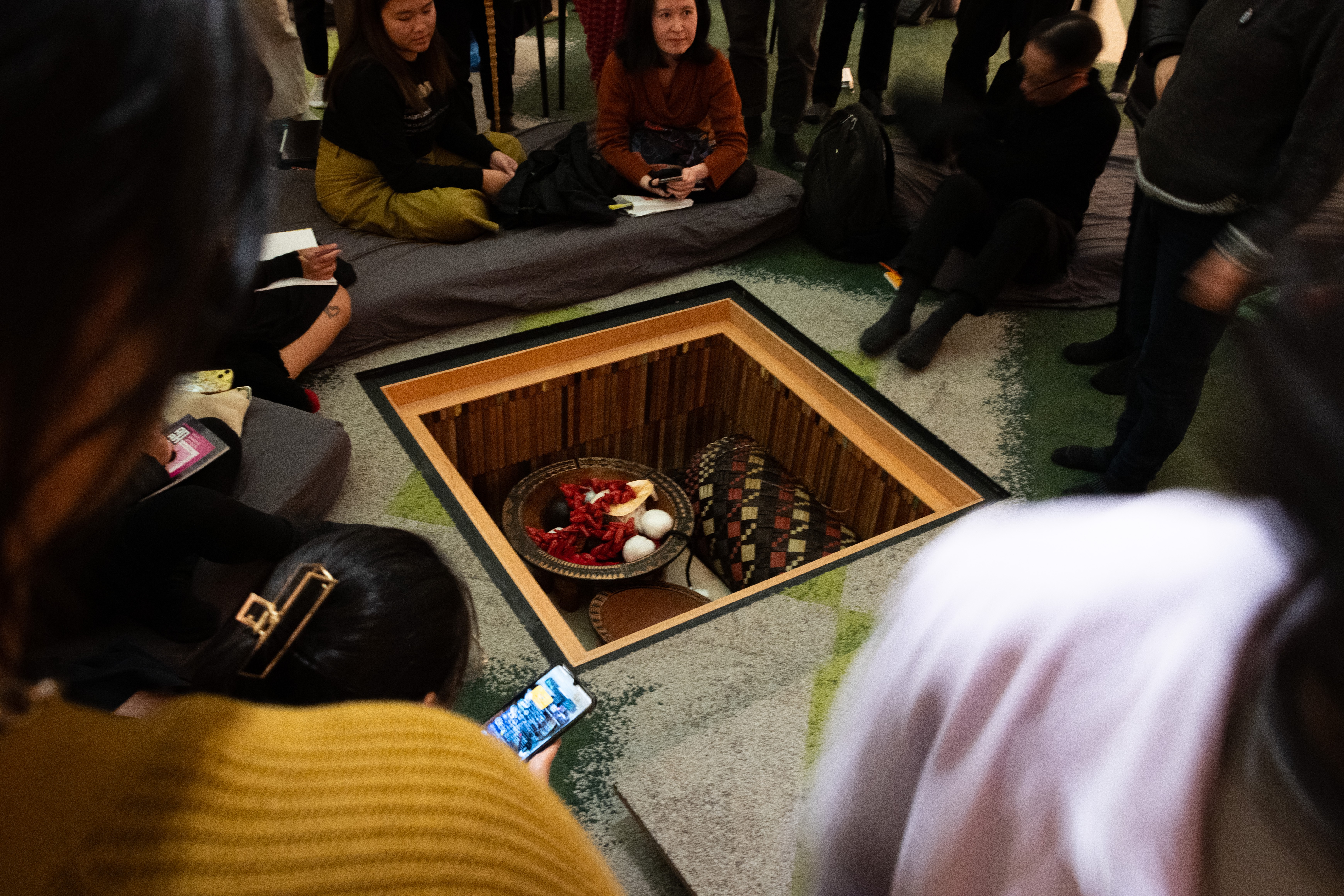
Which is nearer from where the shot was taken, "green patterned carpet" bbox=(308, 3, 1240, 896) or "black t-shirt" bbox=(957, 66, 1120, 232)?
"green patterned carpet" bbox=(308, 3, 1240, 896)

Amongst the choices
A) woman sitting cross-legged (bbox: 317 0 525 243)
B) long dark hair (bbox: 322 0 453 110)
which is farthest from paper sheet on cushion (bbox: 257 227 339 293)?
long dark hair (bbox: 322 0 453 110)

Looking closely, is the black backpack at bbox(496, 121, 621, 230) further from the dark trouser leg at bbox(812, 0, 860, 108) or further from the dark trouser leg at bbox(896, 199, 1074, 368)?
the dark trouser leg at bbox(812, 0, 860, 108)

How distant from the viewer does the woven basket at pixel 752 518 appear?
2.46 m

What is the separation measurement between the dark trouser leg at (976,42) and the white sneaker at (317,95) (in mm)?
2541

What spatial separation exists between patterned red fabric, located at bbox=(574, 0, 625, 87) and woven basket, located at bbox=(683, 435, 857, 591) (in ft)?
5.27

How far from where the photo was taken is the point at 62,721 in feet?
1.04

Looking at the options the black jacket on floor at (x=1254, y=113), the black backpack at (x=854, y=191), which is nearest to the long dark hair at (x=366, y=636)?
the black jacket on floor at (x=1254, y=113)

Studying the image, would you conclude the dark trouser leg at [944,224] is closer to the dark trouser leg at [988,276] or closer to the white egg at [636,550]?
the dark trouser leg at [988,276]

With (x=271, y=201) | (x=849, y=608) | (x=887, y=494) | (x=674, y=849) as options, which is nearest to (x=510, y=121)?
(x=887, y=494)

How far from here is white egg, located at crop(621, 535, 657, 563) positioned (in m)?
2.36

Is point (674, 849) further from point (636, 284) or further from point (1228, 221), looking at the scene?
point (636, 284)

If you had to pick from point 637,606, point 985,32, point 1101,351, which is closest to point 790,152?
point 985,32

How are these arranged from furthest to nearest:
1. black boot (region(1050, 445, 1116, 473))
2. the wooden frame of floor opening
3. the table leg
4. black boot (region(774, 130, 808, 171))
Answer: the table leg
black boot (region(774, 130, 808, 171))
black boot (region(1050, 445, 1116, 473))
the wooden frame of floor opening


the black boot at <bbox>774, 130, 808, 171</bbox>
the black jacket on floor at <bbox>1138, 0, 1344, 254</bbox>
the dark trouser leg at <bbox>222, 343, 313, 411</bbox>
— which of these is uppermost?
the black jacket on floor at <bbox>1138, 0, 1344, 254</bbox>
